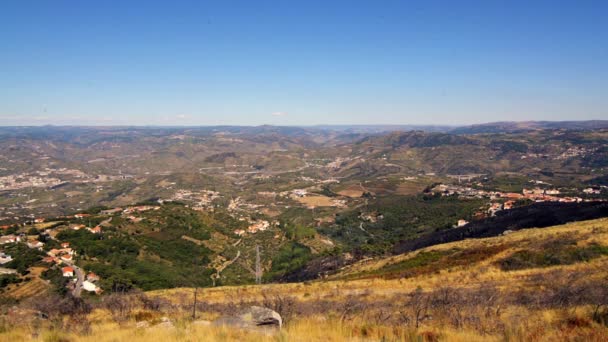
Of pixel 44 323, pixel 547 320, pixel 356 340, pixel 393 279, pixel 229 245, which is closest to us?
pixel 356 340

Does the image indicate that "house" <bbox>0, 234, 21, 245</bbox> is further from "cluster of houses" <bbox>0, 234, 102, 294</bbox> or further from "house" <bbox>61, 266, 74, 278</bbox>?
"house" <bbox>61, 266, 74, 278</bbox>

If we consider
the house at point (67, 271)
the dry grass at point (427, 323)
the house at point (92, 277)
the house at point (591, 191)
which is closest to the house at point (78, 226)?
the house at point (67, 271)

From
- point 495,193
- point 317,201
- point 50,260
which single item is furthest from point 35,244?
point 495,193

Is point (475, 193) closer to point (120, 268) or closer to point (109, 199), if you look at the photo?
point (120, 268)

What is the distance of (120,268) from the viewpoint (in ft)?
146

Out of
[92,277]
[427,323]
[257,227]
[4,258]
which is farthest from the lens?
[257,227]

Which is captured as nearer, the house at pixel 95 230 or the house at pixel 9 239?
the house at pixel 9 239

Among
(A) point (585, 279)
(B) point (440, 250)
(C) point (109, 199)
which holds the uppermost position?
(A) point (585, 279)

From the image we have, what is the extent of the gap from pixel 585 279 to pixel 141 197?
180 m

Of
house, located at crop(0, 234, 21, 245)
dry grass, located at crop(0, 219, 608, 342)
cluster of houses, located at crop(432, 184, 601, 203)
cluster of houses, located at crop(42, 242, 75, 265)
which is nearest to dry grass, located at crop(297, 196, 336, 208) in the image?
cluster of houses, located at crop(432, 184, 601, 203)

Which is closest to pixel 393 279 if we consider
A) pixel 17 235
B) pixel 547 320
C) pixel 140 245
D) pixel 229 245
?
pixel 547 320

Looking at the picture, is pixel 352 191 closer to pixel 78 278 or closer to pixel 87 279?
pixel 87 279

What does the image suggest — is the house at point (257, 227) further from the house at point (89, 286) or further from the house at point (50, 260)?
the house at point (89, 286)

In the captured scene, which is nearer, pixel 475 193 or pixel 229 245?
pixel 229 245
